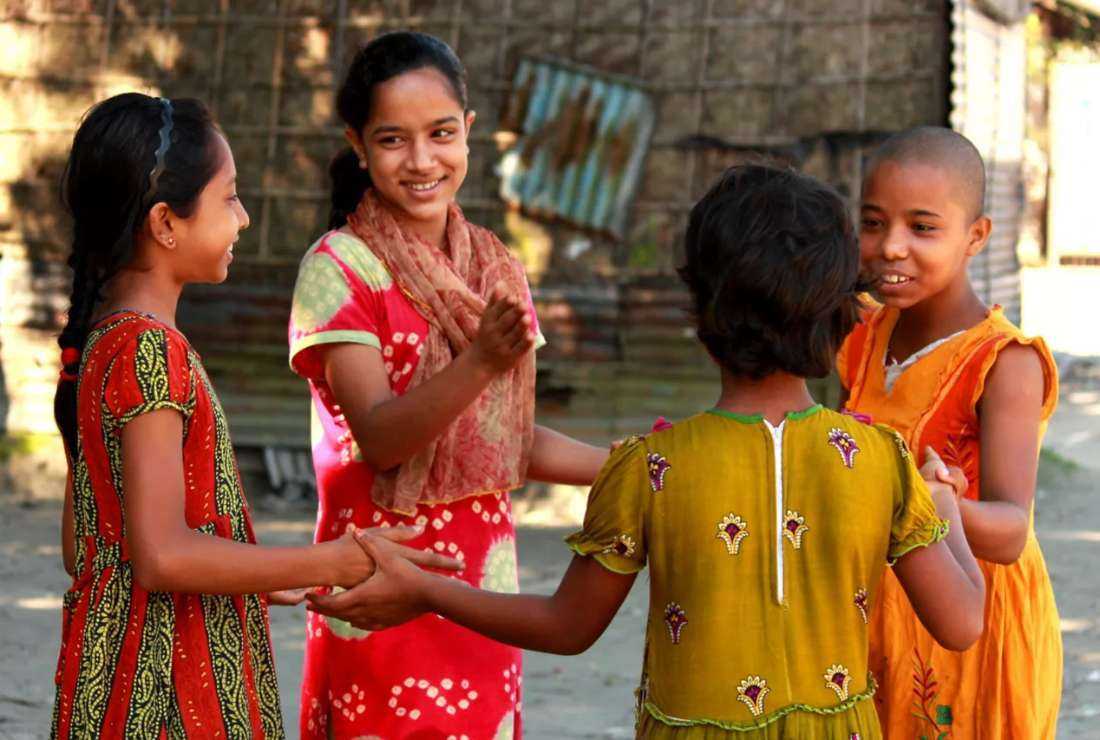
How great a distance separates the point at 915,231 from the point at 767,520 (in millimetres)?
762

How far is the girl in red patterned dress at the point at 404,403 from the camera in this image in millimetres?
2416

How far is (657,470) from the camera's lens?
76.3 inches

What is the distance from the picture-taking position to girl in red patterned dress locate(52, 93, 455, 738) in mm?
2078

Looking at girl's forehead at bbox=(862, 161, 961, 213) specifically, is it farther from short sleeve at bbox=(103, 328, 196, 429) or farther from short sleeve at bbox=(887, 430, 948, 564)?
short sleeve at bbox=(103, 328, 196, 429)

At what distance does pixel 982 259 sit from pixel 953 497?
6.63m

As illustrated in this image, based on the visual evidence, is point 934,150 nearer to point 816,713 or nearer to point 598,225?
point 816,713

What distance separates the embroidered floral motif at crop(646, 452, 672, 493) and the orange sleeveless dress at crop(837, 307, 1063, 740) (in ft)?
2.30

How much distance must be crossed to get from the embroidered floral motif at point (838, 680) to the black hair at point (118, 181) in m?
1.15

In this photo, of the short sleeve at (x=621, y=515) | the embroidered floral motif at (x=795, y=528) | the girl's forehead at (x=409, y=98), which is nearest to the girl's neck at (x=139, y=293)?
the girl's forehead at (x=409, y=98)

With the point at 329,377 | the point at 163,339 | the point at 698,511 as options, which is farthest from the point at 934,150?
the point at 163,339

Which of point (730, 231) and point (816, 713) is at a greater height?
point (730, 231)

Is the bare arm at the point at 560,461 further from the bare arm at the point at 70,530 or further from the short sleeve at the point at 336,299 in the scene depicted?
the bare arm at the point at 70,530

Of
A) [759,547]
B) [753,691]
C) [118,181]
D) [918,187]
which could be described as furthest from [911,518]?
[118,181]

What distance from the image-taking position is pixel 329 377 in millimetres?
2430
